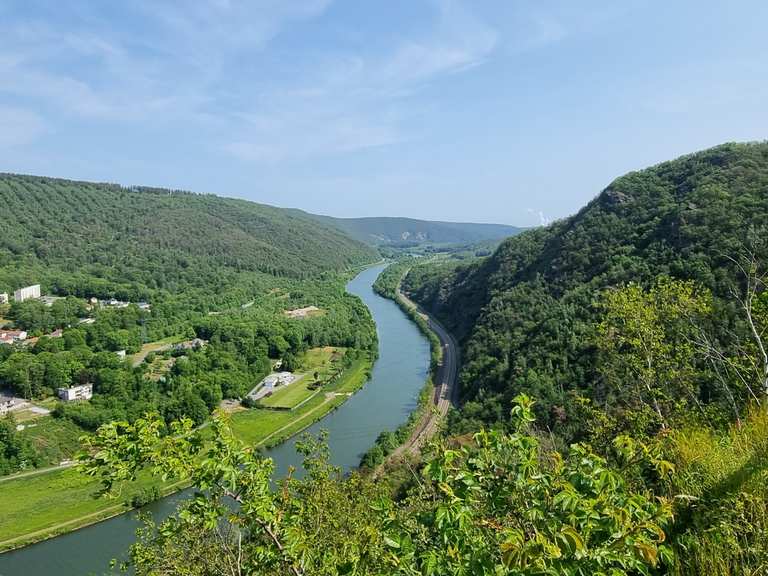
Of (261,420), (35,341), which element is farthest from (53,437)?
(35,341)

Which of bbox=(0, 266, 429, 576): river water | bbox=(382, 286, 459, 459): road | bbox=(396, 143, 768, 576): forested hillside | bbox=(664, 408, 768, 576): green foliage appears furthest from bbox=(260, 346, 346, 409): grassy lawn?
bbox=(664, 408, 768, 576): green foliage

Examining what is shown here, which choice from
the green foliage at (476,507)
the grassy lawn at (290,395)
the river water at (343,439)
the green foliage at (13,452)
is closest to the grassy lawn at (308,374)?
the grassy lawn at (290,395)

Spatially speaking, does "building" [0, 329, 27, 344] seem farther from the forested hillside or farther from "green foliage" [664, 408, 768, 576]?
"green foliage" [664, 408, 768, 576]

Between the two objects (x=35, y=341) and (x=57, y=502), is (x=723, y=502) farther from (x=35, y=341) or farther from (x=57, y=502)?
(x=35, y=341)

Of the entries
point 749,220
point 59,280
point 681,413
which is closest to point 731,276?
point 749,220

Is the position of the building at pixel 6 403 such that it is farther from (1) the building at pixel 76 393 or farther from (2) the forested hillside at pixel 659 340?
(2) the forested hillside at pixel 659 340

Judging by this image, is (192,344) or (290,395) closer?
(290,395)
